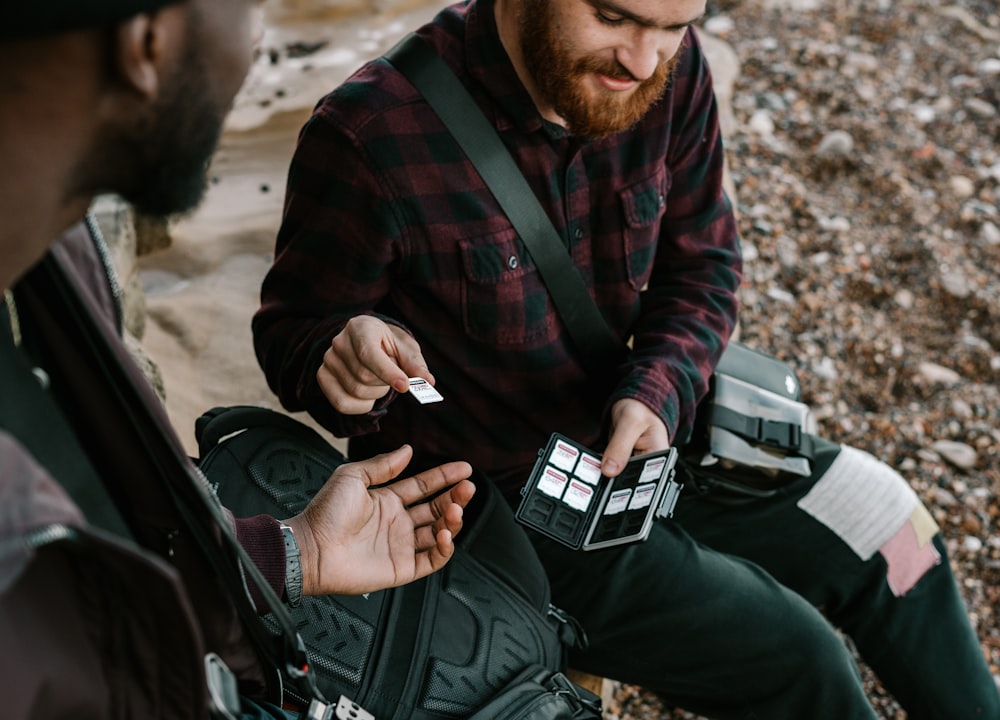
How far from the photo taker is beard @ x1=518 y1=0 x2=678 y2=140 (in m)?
2.01

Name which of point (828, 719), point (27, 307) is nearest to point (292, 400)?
point (27, 307)

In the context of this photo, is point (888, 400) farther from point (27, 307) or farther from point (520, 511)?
point (27, 307)

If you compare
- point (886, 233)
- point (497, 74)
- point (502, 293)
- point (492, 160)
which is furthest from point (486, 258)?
point (886, 233)

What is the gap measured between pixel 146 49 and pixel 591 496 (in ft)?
4.23

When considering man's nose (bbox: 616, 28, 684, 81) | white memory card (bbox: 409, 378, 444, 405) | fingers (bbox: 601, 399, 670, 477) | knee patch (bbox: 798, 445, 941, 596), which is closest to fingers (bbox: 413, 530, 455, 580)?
white memory card (bbox: 409, 378, 444, 405)

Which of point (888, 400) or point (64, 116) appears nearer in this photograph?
point (64, 116)

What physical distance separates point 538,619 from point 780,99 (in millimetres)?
3576

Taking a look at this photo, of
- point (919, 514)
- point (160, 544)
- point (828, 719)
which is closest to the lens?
point (160, 544)

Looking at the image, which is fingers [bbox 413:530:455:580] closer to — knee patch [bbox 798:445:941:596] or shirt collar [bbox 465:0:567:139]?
shirt collar [bbox 465:0:567:139]

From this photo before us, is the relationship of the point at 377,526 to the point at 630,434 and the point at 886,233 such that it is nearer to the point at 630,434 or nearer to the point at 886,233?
the point at 630,434

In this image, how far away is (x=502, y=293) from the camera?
214cm

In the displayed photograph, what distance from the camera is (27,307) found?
1.29 m

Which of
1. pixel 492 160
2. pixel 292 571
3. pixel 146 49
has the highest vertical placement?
pixel 146 49

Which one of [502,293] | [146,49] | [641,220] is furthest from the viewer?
[641,220]
